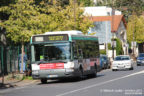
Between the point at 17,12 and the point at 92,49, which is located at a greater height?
the point at 17,12

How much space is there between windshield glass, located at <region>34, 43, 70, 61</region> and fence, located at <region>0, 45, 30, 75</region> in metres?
9.23

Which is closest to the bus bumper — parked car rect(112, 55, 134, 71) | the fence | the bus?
the bus

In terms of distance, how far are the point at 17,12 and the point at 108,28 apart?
146ft

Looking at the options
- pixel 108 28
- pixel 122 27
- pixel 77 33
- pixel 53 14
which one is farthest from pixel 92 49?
pixel 122 27

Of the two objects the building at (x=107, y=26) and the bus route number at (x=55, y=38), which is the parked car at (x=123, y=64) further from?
the building at (x=107, y=26)

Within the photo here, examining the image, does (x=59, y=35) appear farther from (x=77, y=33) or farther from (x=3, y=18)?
(x=3, y=18)

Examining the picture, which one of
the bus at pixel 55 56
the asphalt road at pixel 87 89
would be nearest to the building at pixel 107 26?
the bus at pixel 55 56

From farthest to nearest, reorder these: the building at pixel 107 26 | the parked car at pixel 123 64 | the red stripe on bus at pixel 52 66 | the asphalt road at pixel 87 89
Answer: the building at pixel 107 26
the parked car at pixel 123 64
the red stripe on bus at pixel 52 66
the asphalt road at pixel 87 89

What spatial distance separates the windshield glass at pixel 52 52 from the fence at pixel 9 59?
923 centimetres

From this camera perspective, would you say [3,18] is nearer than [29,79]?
No

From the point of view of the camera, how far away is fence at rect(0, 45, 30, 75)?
3578cm

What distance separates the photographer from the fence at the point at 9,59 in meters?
35.8

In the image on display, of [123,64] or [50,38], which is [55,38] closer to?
[50,38]

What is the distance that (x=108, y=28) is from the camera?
257 feet
